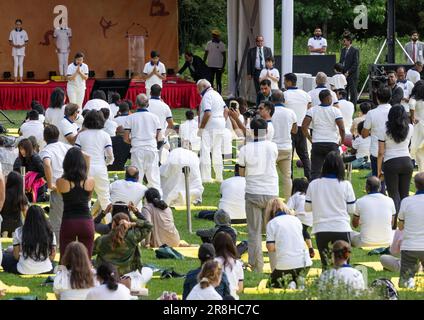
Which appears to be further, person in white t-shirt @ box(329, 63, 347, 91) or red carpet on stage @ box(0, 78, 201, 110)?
red carpet on stage @ box(0, 78, 201, 110)

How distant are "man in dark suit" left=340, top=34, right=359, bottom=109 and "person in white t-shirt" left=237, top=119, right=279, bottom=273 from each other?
15604mm

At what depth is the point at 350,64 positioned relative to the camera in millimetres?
30922

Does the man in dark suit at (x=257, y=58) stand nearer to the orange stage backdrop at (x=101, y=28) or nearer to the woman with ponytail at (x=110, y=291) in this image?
the orange stage backdrop at (x=101, y=28)

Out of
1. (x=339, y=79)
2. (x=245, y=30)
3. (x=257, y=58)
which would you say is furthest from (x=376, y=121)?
(x=245, y=30)

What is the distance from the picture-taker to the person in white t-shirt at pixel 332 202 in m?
14.2

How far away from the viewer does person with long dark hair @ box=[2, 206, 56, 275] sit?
14805 millimetres

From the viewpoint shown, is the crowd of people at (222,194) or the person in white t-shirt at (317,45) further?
the person in white t-shirt at (317,45)

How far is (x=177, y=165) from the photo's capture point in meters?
19.0

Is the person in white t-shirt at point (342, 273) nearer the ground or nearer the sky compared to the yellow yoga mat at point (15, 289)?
nearer the sky

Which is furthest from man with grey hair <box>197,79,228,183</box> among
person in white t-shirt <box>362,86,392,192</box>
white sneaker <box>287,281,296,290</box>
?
white sneaker <box>287,281,296,290</box>

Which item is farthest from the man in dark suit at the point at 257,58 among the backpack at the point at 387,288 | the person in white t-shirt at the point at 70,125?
the backpack at the point at 387,288

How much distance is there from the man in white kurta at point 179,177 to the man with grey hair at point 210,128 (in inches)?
68.3

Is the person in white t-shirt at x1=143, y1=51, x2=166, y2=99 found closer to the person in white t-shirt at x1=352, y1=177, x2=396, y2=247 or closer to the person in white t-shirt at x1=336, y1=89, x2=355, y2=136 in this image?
the person in white t-shirt at x1=336, y1=89, x2=355, y2=136
